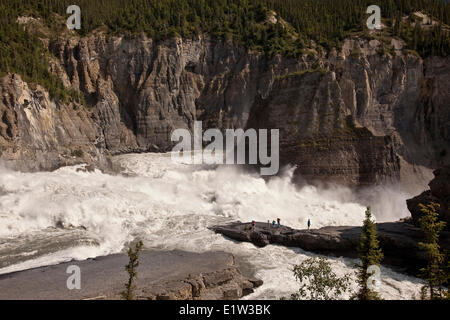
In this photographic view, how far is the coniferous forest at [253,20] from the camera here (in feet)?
219

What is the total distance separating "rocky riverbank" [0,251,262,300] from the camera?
17547mm

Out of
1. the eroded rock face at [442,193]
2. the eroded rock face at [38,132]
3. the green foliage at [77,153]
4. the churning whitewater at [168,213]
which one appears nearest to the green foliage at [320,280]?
the churning whitewater at [168,213]

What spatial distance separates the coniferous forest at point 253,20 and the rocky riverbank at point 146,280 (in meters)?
47.1


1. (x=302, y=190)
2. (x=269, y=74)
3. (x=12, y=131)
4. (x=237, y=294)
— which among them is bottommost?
(x=237, y=294)

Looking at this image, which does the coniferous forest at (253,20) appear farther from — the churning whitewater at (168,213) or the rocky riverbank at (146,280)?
the rocky riverbank at (146,280)

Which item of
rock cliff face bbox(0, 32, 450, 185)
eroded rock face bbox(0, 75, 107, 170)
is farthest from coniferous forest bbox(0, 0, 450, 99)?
eroded rock face bbox(0, 75, 107, 170)

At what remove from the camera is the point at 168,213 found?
116ft

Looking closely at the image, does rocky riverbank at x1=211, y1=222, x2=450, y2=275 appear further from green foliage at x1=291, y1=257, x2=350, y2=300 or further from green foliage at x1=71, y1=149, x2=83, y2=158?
green foliage at x1=71, y1=149, x2=83, y2=158

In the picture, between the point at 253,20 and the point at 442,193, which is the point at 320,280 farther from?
the point at 253,20

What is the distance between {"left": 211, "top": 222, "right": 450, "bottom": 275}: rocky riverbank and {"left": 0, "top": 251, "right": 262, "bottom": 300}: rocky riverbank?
19.9 ft

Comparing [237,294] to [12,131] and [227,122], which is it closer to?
[12,131]

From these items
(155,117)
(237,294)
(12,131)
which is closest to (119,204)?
(12,131)

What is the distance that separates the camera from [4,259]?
910 inches
